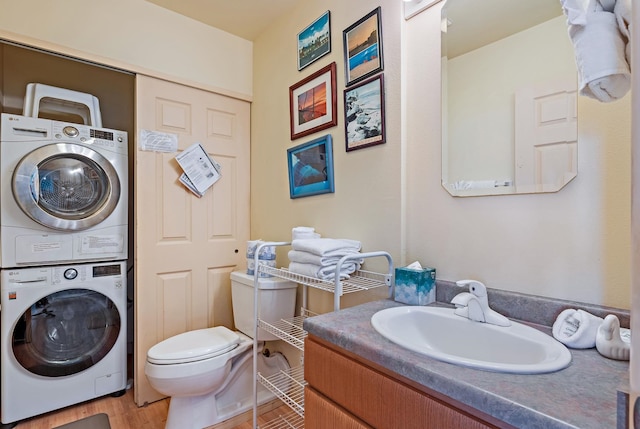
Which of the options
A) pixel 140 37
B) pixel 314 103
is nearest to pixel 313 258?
pixel 314 103

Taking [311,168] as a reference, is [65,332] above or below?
below

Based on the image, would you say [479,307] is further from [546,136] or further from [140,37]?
[140,37]

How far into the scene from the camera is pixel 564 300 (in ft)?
3.04

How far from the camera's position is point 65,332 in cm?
180

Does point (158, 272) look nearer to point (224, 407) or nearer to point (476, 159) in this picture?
point (224, 407)

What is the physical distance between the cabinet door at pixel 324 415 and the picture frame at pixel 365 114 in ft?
3.40

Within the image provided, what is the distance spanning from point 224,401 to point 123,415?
0.58 metres

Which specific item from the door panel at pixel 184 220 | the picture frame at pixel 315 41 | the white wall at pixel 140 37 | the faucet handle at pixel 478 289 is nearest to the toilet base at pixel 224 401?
the door panel at pixel 184 220

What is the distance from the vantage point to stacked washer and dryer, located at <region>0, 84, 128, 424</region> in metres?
1.64

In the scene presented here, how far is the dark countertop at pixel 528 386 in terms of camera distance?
51cm

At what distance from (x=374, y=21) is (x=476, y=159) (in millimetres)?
806

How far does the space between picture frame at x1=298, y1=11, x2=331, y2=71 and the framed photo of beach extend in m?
0.15

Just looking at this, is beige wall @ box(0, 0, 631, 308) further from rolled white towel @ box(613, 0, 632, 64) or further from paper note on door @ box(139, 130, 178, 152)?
paper note on door @ box(139, 130, 178, 152)

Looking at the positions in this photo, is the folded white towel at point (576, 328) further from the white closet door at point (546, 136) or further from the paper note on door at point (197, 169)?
the paper note on door at point (197, 169)
